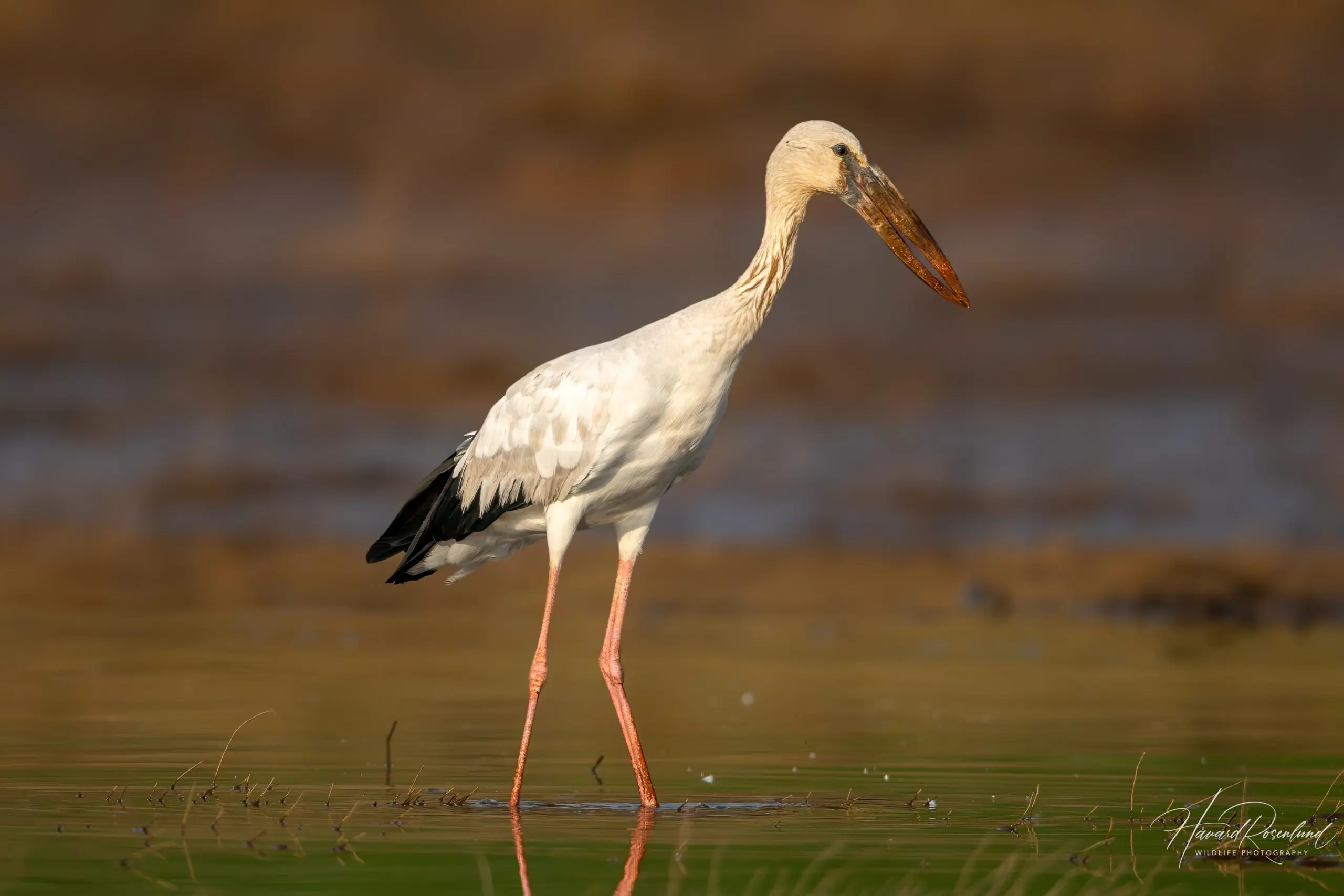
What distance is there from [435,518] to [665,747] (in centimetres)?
200

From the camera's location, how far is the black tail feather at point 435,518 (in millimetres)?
10992

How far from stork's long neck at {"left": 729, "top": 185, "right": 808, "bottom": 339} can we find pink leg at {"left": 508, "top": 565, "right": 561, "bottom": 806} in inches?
62.2

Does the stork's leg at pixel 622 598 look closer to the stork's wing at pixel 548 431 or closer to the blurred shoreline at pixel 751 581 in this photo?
the stork's wing at pixel 548 431

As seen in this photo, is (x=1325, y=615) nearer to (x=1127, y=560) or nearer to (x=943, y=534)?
(x=1127, y=560)

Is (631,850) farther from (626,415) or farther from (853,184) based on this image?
(853,184)

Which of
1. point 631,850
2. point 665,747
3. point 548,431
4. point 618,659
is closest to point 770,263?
point 548,431

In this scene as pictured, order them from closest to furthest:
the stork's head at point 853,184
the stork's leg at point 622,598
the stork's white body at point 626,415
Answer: the stork's white body at point 626,415
the stork's head at point 853,184
the stork's leg at point 622,598

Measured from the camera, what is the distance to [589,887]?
753cm

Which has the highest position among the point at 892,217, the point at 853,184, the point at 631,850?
the point at 853,184

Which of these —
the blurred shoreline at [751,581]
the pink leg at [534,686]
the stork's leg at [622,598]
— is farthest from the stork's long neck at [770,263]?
the blurred shoreline at [751,581]

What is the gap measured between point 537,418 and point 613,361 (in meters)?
0.57

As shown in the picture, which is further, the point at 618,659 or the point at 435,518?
the point at 435,518

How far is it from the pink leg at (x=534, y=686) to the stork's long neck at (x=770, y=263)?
1580 millimetres

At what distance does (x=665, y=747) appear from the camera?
1212 centimetres
